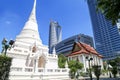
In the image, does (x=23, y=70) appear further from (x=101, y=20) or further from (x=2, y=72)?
(x=101, y=20)

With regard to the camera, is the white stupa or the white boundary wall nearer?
the white boundary wall

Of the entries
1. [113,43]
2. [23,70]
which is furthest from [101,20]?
[23,70]

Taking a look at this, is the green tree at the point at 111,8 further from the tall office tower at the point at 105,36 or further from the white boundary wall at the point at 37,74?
the tall office tower at the point at 105,36

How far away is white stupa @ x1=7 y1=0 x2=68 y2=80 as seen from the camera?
1936 cm

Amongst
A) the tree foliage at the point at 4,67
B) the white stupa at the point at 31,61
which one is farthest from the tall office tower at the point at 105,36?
the tree foliage at the point at 4,67

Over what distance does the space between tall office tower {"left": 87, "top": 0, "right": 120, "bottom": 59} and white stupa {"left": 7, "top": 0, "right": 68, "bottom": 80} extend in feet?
322

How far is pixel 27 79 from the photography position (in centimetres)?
1922

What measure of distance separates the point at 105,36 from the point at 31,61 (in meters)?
120

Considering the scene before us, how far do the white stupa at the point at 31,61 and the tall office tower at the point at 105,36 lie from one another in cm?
9816

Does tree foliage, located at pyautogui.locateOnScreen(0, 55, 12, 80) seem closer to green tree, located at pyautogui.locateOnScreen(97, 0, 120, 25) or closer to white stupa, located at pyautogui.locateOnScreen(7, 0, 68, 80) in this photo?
white stupa, located at pyautogui.locateOnScreen(7, 0, 68, 80)

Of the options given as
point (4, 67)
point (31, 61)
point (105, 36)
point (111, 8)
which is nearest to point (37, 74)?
point (31, 61)

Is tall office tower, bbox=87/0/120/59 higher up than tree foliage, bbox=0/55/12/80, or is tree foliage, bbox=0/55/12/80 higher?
tall office tower, bbox=87/0/120/59

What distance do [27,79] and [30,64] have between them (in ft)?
19.1

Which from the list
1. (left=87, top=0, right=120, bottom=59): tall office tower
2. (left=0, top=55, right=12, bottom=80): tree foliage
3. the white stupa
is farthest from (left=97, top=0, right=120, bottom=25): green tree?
(left=87, top=0, right=120, bottom=59): tall office tower
